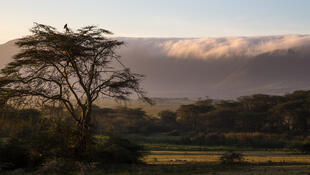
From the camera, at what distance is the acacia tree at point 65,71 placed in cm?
1739

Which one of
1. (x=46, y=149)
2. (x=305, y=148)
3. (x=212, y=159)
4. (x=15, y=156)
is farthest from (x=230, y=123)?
(x=46, y=149)

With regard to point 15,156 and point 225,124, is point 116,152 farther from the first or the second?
point 225,124

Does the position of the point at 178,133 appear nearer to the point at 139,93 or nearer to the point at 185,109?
the point at 185,109

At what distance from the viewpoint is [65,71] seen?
59.8 ft

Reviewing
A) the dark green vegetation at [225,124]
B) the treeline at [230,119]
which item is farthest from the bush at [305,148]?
the treeline at [230,119]

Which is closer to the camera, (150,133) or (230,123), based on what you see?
(150,133)

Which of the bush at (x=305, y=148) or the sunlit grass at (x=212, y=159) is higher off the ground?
the bush at (x=305, y=148)

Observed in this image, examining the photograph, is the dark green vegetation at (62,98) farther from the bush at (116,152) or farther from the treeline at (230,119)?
the treeline at (230,119)

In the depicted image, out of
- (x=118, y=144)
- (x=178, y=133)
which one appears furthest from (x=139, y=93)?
(x=178, y=133)

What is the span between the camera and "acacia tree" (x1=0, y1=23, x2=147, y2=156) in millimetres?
17391

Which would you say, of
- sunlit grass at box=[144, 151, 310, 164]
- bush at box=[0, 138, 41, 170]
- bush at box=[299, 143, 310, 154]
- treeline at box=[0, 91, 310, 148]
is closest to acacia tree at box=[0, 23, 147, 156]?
bush at box=[0, 138, 41, 170]

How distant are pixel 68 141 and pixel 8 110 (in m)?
3.35

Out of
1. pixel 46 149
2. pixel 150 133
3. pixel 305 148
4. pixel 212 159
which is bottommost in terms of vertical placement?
pixel 212 159

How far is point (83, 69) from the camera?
775 inches
